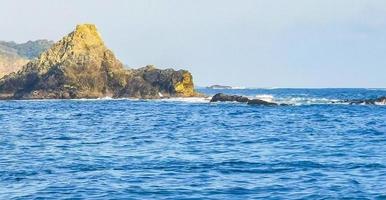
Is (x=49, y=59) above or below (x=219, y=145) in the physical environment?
above

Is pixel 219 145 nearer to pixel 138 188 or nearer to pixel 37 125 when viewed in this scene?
pixel 138 188

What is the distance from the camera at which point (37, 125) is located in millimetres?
63156

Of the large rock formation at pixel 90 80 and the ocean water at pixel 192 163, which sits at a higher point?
the large rock formation at pixel 90 80

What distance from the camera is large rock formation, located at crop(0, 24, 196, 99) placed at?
13888 centimetres

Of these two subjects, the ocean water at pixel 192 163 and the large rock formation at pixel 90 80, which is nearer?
the ocean water at pixel 192 163

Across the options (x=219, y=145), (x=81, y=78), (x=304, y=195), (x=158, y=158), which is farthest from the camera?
(x=81, y=78)

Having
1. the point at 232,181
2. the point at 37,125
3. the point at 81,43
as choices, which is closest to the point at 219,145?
the point at 232,181

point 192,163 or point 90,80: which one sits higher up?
point 90,80

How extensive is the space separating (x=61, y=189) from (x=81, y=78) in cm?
11608

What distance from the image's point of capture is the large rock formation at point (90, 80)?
456ft

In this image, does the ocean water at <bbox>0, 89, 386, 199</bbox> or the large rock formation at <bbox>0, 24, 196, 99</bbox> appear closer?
the ocean water at <bbox>0, 89, 386, 199</bbox>

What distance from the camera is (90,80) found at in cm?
13975

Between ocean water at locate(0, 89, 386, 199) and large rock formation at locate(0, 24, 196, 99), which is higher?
large rock formation at locate(0, 24, 196, 99)

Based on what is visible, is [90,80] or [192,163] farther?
[90,80]
